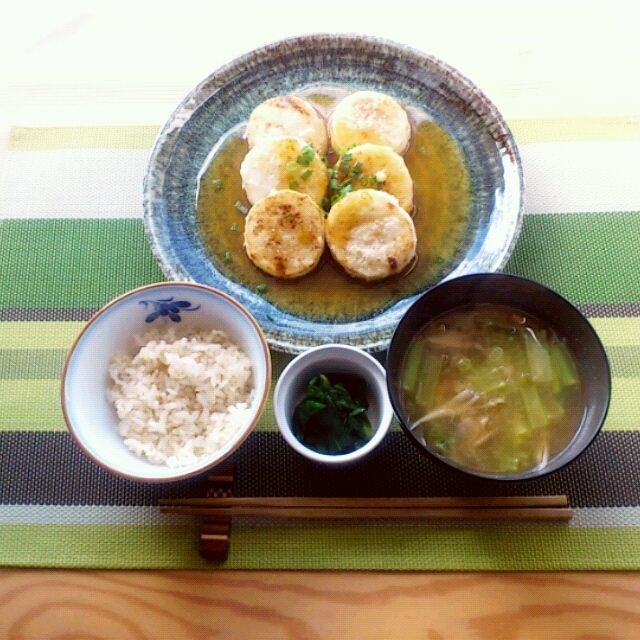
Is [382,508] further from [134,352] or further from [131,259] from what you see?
[131,259]

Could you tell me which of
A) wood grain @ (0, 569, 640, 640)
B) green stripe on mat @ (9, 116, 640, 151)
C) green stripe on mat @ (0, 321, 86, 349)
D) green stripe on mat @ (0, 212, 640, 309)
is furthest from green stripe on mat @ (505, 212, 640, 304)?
green stripe on mat @ (0, 321, 86, 349)

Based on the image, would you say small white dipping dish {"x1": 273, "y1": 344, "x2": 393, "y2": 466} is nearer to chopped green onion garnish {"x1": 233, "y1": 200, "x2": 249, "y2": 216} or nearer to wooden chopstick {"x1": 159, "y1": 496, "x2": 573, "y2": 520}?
wooden chopstick {"x1": 159, "y1": 496, "x2": 573, "y2": 520}

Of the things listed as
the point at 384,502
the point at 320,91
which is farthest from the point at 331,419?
the point at 320,91

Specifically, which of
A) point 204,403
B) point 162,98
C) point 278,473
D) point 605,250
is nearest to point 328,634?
point 278,473

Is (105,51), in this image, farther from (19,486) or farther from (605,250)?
(605,250)

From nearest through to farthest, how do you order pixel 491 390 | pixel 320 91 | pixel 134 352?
pixel 491 390 → pixel 134 352 → pixel 320 91

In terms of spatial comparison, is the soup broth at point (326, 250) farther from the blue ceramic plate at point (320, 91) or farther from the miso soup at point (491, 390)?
the miso soup at point (491, 390)

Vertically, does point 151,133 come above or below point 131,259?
above

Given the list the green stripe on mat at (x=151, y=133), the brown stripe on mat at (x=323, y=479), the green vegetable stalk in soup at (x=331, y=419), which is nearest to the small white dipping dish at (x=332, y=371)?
the green vegetable stalk in soup at (x=331, y=419)
